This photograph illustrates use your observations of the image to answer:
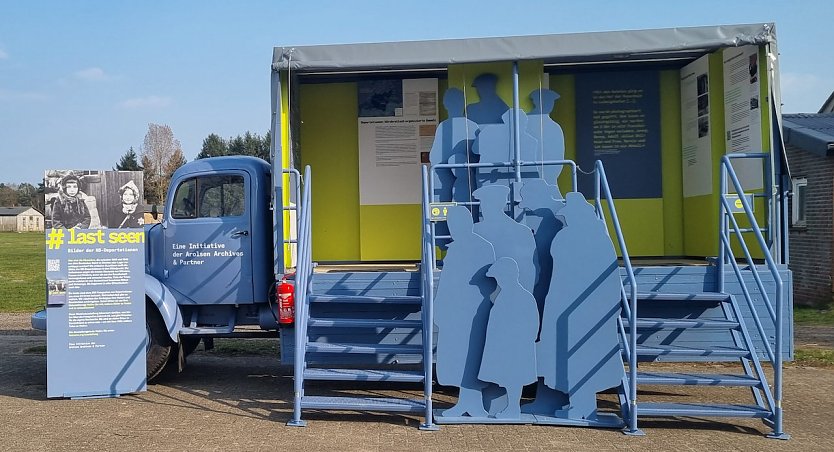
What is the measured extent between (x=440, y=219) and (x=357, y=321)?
1.23 meters

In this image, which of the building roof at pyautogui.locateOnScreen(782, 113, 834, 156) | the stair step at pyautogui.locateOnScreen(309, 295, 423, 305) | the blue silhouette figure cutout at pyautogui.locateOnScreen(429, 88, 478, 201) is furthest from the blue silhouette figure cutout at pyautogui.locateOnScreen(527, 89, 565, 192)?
the building roof at pyautogui.locateOnScreen(782, 113, 834, 156)

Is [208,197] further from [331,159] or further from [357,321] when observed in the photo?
[357,321]

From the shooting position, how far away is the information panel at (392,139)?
901 centimetres

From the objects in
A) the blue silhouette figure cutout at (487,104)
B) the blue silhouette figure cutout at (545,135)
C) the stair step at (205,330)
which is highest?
the blue silhouette figure cutout at (487,104)

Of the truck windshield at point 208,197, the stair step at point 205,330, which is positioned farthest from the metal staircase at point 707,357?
the truck windshield at point 208,197

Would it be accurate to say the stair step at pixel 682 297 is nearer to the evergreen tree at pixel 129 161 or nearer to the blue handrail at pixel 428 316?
the blue handrail at pixel 428 316

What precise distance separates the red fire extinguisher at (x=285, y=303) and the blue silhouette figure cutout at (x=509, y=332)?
1.89m

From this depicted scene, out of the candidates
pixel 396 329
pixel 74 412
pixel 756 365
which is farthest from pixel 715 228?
pixel 74 412

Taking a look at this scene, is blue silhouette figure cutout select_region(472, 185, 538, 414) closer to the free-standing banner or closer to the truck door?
the truck door

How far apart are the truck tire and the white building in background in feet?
263

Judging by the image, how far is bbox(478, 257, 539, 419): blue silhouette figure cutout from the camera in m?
6.20

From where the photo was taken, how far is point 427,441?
5.82 m

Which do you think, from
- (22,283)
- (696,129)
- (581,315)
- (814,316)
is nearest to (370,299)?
(581,315)

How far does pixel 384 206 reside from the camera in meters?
9.12
